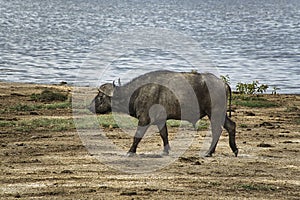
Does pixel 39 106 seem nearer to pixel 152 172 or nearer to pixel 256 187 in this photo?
pixel 152 172

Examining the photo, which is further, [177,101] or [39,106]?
[39,106]

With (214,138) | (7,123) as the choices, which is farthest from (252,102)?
(214,138)

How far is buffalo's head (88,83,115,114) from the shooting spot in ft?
49.4

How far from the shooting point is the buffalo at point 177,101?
1457 cm

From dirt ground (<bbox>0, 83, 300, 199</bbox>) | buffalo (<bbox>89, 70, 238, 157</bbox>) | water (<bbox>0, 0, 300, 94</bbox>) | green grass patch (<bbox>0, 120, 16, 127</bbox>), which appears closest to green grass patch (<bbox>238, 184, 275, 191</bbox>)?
dirt ground (<bbox>0, 83, 300, 199</bbox>)

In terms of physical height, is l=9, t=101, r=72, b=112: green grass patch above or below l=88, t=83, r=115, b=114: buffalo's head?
below

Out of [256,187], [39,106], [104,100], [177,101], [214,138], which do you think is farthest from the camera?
[39,106]

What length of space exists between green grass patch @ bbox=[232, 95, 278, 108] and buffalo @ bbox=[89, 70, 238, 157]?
728cm

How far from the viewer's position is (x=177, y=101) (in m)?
14.6

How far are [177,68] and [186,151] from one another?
22.7 m

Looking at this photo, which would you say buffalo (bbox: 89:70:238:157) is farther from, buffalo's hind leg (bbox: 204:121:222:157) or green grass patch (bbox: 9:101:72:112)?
green grass patch (bbox: 9:101:72:112)

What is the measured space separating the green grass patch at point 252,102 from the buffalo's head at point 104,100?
24.7ft

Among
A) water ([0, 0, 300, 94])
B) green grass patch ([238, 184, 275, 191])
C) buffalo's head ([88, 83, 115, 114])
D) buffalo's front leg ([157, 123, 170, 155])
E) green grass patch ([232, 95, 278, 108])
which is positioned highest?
buffalo's head ([88, 83, 115, 114])

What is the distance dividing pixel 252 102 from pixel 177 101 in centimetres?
816
